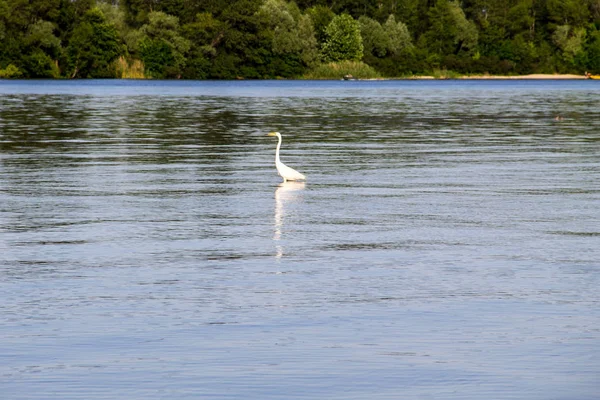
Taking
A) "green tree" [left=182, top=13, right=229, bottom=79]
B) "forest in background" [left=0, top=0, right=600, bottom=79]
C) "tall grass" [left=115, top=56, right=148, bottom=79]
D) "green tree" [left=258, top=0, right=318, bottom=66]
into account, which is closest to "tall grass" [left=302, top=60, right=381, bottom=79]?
"forest in background" [left=0, top=0, right=600, bottom=79]

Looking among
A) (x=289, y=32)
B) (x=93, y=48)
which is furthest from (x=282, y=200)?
(x=289, y=32)

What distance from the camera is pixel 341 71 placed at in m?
150

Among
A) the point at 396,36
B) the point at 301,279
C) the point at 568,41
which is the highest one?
the point at 301,279

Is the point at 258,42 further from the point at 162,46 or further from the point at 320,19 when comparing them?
the point at 162,46

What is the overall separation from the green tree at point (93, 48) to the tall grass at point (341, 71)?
848 inches

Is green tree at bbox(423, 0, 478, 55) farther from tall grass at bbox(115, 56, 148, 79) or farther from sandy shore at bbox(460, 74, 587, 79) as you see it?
tall grass at bbox(115, 56, 148, 79)

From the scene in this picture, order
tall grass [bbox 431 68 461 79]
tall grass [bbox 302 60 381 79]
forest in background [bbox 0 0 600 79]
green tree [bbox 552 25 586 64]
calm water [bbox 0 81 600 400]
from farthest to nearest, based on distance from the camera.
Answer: green tree [bbox 552 25 586 64] < tall grass [bbox 431 68 461 79] < tall grass [bbox 302 60 381 79] < forest in background [bbox 0 0 600 79] < calm water [bbox 0 81 600 400]

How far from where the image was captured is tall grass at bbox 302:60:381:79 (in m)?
149

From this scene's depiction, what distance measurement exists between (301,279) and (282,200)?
22.6ft

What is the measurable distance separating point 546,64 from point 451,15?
15.2 meters

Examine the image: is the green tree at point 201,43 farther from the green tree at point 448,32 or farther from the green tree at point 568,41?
the green tree at point 568,41

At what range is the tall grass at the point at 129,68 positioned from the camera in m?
145

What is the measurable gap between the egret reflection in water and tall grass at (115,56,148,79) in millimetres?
124489

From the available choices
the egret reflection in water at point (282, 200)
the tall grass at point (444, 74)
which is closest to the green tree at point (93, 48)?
the tall grass at point (444, 74)
